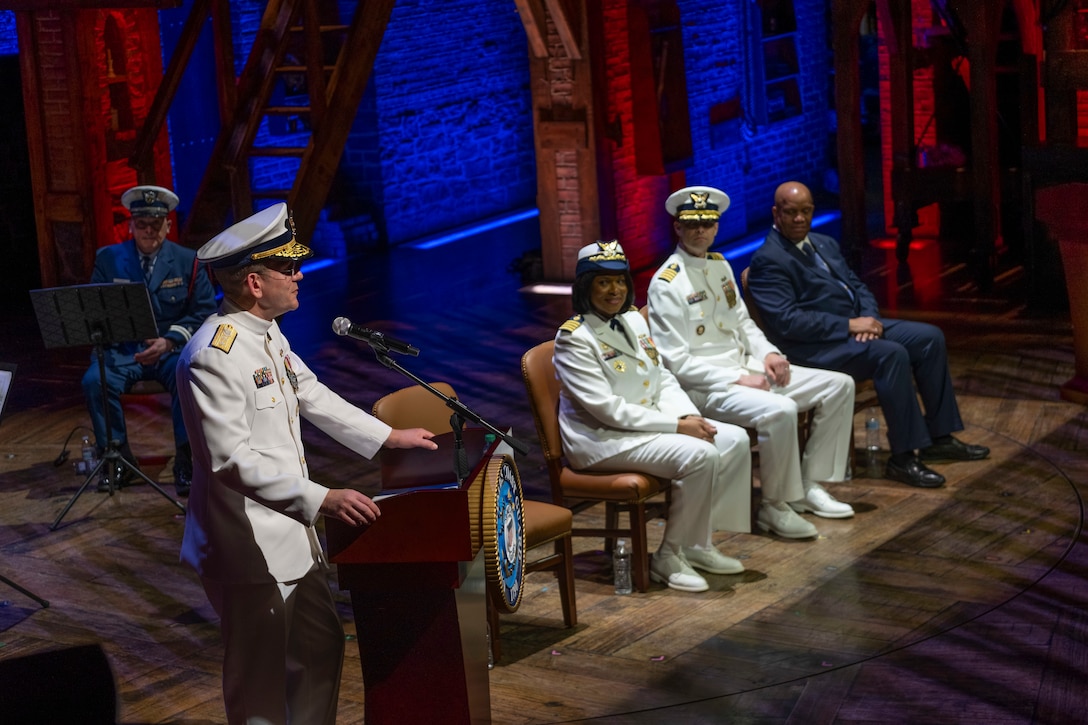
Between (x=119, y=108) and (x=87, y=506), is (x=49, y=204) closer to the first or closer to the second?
(x=119, y=108)

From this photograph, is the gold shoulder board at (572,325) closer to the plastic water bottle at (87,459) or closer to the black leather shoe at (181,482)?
the black leather shoe at (181,482)

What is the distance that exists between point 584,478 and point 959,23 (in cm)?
739

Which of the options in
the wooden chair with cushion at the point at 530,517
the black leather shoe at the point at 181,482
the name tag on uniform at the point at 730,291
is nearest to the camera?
the wooden chair with cushion at the point at 530,517

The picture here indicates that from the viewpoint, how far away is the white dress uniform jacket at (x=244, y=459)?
342 centimetres

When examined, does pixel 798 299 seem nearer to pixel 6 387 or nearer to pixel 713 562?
pixel 713 562

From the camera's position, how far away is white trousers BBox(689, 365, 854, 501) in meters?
5.75

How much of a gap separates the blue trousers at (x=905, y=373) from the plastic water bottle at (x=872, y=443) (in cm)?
19

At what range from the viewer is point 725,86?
1251 centimetres

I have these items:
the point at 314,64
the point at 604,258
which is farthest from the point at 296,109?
the point at 604,258

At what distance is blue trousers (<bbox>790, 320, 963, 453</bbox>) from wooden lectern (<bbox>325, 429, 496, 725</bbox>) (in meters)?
3.11

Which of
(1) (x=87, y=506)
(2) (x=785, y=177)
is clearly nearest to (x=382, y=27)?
(1) (x=87, y=506)

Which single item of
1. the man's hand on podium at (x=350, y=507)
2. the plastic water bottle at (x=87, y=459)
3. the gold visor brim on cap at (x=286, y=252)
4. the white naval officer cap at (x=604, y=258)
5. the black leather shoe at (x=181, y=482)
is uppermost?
the gold visor brim on cap at (x=286, y=252)

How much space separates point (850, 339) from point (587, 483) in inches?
68.2

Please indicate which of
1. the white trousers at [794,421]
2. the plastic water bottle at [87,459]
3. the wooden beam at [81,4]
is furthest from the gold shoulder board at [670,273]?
the wooden beam at [81,4]
